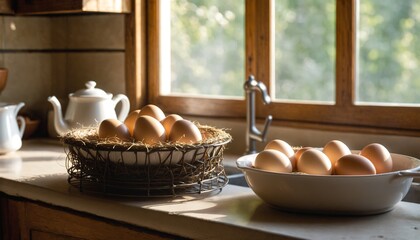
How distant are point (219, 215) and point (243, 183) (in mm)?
577

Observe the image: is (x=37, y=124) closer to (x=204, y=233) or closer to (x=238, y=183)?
(x=238, y=183)

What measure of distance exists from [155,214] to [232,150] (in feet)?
3.05

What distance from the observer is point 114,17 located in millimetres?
2674

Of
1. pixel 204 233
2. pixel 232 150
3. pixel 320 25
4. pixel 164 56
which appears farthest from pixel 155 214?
pixel 320 25

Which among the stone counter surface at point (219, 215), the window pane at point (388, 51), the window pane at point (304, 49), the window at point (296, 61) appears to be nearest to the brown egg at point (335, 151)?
the stone counter surface at point (219, 215)

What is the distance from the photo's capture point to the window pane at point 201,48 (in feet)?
8.36

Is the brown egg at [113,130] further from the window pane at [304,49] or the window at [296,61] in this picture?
the window pane at [304,49]

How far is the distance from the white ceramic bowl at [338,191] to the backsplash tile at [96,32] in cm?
140

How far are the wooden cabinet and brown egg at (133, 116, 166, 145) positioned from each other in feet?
0.65

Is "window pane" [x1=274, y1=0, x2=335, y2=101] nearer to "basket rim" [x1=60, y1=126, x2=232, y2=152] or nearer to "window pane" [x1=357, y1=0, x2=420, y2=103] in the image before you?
"window pane" [x1=357, y1=0, x2=420, y2=103]

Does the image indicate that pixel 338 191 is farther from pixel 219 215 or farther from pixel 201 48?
pixel 201 48

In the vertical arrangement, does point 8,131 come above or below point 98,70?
below

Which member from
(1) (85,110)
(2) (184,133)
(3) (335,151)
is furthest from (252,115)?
(3) (335,151)

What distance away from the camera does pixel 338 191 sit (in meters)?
1.35
